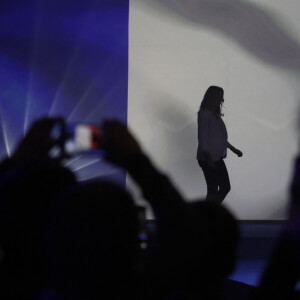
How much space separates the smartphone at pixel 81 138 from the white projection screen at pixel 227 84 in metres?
3.95

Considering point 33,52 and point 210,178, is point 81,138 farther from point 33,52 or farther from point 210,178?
point 33,52

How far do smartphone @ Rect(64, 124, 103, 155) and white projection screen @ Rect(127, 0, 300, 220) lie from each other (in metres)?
3.95

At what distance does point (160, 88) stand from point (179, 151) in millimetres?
526

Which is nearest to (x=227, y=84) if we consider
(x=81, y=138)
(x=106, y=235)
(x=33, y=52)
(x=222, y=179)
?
(x=222, y=179)

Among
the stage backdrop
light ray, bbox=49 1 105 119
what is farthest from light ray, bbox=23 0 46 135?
light ray, bbox=49 1 105 119

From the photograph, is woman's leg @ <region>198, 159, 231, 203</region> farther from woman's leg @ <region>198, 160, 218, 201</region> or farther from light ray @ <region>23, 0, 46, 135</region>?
light ray @ <region>23, 0, 46, 135</region>

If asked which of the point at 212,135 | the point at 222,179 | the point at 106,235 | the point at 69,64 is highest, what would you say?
the point at 106,235

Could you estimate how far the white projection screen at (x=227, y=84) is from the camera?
5.06 metres

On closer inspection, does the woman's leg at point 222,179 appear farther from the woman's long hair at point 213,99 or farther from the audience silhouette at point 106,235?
the audience silhouette at point 106,235

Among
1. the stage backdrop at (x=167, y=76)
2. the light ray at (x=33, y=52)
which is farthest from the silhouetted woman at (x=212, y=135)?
the light ray at (x=33, y=52)

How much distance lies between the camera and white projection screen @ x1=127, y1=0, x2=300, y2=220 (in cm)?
506

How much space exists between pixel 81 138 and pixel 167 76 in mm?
4067

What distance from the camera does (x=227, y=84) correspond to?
510 centimetres

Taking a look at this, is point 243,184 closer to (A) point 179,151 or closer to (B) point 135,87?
(A) point 179,151
